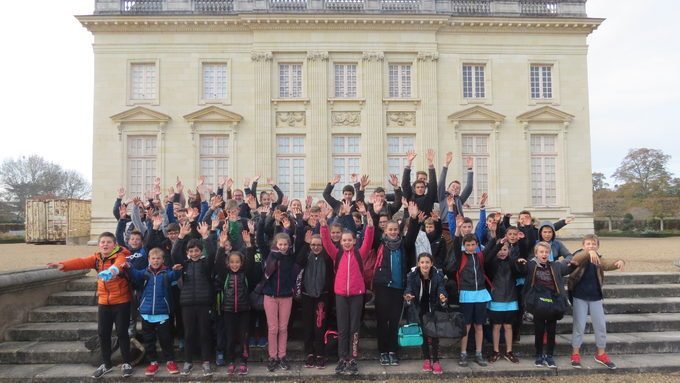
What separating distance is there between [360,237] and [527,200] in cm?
1633

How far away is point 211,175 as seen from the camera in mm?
20172

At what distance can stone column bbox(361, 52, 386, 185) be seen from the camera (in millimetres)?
20078

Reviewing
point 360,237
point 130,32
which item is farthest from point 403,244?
point 130,32

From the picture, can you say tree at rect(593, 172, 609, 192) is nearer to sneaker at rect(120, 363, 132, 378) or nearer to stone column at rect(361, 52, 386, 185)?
stone column at rect(361, 52, 386, 185)

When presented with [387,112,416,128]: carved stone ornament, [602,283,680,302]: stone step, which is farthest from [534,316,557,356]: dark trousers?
[387,112,416,128]: carved stone ornament

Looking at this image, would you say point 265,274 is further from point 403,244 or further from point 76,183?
point 76,183

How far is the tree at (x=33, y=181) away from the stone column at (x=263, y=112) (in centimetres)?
3507

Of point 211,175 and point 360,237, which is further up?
Answer: point 211,175

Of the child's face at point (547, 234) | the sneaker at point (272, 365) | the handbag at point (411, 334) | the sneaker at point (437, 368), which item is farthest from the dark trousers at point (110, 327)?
the child's face at point (547, 234)

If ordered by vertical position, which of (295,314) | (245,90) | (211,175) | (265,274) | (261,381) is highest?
(245,90)

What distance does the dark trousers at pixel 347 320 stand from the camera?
5.52 meters

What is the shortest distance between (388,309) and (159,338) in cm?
293

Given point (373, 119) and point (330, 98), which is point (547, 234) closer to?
point (373, 119)

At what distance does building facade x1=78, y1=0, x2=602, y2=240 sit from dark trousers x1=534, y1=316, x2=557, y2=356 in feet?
47.1
